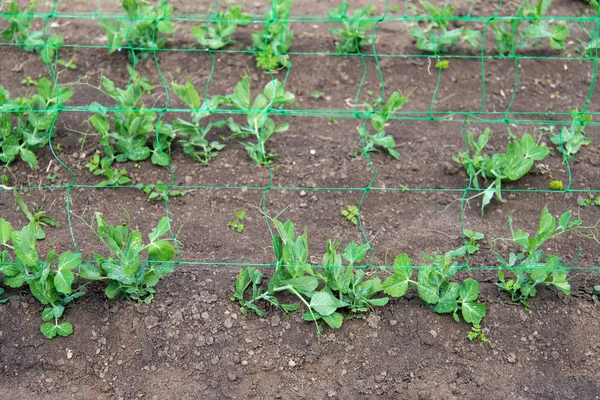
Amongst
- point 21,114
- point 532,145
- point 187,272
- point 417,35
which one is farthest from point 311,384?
point 417,35

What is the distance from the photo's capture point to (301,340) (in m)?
2.82

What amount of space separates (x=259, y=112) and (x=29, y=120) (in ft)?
3.54

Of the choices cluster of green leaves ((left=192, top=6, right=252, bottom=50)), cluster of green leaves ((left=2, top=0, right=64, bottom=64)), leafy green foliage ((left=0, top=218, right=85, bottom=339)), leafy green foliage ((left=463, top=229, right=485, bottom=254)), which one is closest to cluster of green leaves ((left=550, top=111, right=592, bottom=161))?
leafy green foliage ((left=463, top=229, right=485, bottom=254))

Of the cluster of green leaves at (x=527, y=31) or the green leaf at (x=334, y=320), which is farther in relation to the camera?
the cluster of green leaves at (x=527, y=31)

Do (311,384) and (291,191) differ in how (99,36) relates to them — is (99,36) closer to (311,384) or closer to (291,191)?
(291,191)

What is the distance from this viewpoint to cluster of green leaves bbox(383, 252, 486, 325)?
284 centimetres

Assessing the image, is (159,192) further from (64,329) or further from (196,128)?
(64,329)

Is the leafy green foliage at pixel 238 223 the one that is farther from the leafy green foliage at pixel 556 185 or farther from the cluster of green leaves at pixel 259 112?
the leafy green foliage at pixel 556 185

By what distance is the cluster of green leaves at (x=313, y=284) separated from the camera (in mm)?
2807

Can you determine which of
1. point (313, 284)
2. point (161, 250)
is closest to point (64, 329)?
point (161, 250)

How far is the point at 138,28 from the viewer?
157 inches

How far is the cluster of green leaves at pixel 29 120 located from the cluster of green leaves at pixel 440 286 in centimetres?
171

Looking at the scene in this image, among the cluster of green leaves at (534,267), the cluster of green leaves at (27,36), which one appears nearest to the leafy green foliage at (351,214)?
the cluster of green leaves at (534,267)

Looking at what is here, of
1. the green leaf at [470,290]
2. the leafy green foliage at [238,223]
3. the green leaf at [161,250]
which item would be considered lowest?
the green leaf at [470,290]
